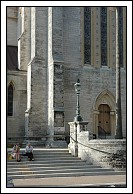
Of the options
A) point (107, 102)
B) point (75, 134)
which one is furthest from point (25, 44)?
point (75, 134)

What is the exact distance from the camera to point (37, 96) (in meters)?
24.7

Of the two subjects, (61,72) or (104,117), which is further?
(104,117)

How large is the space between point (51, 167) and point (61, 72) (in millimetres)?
9619

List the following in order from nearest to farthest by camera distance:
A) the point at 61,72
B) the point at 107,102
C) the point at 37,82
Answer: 1. the point at 61,72
2. the point at 37,82
3. the point at 107,102

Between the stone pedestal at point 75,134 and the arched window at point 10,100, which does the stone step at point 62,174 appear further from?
the arched window at point 10,100

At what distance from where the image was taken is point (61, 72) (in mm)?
24297

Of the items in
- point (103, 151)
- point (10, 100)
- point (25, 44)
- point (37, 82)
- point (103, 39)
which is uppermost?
point (103, 39)

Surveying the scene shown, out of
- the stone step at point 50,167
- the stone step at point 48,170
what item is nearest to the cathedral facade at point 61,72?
the stone step at point 50,167

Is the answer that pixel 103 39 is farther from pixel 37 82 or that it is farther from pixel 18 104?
pixel 18 104

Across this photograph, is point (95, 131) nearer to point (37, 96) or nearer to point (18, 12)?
point (37, 96)

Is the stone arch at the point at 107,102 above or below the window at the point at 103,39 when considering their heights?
below

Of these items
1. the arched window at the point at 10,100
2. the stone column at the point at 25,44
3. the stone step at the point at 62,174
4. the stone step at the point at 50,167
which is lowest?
the stone step at the point at 62,174

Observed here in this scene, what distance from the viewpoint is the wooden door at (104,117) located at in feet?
88.9

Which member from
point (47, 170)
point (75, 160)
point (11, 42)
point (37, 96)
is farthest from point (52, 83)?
point (11, 42)
